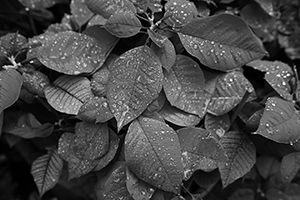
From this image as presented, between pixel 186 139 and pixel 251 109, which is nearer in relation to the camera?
pixel 186 139

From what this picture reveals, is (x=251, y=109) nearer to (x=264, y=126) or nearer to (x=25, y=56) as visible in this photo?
(x=264, y=126)

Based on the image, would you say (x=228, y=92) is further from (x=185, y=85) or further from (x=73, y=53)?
(x=73, y=53)

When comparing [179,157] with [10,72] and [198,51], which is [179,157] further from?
[10,72]

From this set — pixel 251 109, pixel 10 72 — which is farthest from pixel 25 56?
pixel 251 109

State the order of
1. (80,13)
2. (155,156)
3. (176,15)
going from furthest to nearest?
(80,13), (176,15), (155,156)

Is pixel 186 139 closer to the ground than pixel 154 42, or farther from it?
closer to the ground

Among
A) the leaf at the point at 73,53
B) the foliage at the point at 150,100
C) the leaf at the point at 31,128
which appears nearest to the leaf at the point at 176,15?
the foliage at the point at 150,100

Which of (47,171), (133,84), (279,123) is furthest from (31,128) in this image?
(279,123)

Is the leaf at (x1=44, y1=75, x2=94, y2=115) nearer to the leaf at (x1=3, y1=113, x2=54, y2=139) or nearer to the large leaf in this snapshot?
the leaf at (x1=3, y1=113, x2=54, y2=139)
